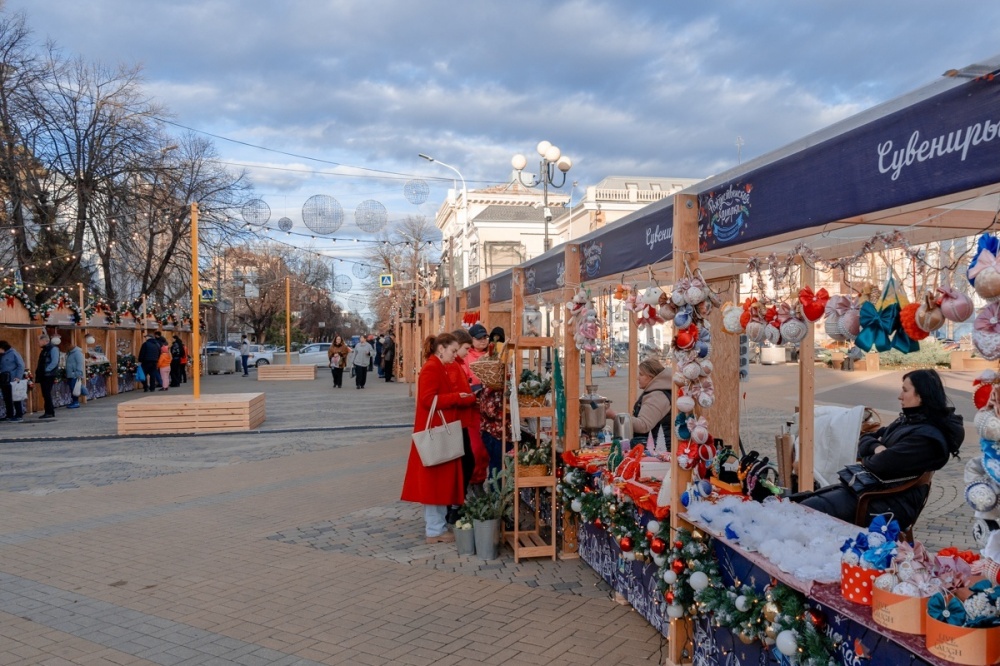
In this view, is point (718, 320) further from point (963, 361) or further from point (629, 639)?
point (963, 361)

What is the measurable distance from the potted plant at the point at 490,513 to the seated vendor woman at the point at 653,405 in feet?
3.69

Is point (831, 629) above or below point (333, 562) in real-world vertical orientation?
above

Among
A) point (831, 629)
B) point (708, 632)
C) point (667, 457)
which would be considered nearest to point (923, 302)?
point (831, 629)

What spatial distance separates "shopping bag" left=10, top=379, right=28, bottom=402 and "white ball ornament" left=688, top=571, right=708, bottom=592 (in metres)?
15.5

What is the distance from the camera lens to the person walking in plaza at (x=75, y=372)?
18.2 meters

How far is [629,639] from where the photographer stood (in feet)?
15.0

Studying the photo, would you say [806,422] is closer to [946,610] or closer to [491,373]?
[491,373]

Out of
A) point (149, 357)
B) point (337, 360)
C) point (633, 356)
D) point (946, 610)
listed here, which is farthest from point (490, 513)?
point (149, 357)

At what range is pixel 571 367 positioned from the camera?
6.36 m

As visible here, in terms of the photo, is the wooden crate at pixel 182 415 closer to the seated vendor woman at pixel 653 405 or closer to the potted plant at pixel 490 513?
the potted plant at pixel 490 513

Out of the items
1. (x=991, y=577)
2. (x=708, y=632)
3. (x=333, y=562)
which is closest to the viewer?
(x=991, y=577)

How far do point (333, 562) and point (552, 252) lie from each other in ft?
10.8

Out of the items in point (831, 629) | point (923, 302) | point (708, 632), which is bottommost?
point (708, 632)

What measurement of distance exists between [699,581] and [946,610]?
1390 mm
